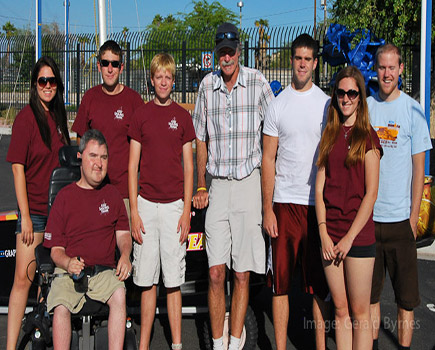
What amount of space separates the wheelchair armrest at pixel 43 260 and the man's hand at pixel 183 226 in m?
0.91

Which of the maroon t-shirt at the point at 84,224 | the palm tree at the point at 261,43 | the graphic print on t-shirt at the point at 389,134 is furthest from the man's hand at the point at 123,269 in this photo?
the palm tree at the point at 261,43

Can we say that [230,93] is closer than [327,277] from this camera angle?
No

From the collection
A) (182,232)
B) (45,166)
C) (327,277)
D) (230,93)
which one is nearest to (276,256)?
(327,277)

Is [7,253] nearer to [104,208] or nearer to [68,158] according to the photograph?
[68,158]

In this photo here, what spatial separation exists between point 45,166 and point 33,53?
59.2 feet

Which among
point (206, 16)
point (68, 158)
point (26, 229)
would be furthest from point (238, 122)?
point (206, 16)

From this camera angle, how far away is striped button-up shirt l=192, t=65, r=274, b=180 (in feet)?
12.8

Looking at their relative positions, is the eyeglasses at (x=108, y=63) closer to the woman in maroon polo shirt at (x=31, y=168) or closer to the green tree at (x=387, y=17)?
the woman in maroon polo shirt at (x=31, y=168)

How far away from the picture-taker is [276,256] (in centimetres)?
378

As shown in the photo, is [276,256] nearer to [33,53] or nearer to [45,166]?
[45,166]

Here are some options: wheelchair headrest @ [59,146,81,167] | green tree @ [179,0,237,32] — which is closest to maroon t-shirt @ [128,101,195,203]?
wheelchair headrest @ [59,146,81,167]

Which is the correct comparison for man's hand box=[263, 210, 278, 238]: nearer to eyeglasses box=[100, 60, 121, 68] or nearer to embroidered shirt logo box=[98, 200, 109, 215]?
embroidered shirt logo box=[98, 200, 109, 215]

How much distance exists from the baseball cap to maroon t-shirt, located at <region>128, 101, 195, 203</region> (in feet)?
1.85

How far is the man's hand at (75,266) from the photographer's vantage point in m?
3.39
